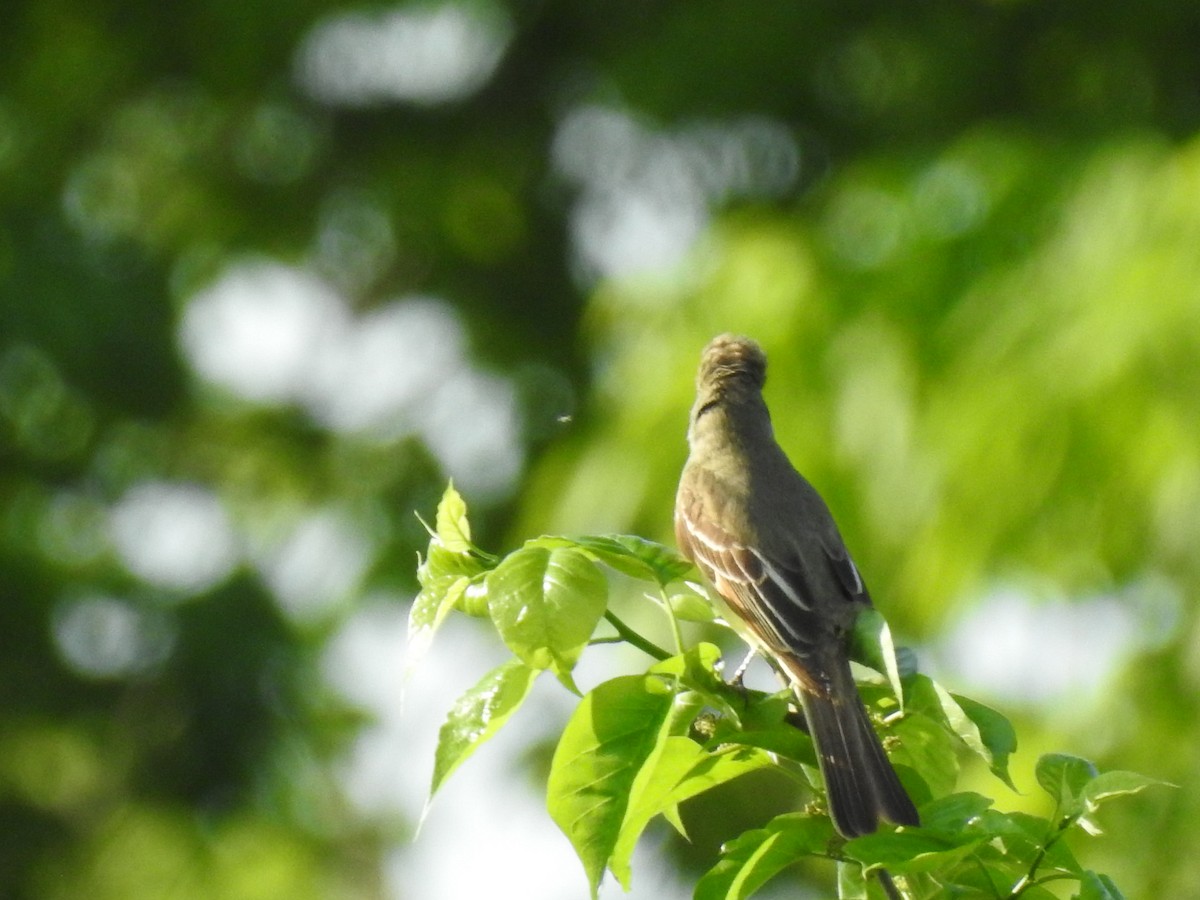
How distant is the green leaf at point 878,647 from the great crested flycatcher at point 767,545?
240 millimetres

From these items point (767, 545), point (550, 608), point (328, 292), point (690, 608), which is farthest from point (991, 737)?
point (328, 292)

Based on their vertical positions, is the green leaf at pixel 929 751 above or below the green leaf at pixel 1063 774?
above

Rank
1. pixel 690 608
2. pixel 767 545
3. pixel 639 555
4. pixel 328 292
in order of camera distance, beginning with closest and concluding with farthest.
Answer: pixel 639 555
pixel 690 608
pixel 767 545
pixel 328 292

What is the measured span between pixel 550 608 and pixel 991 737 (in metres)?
0.50

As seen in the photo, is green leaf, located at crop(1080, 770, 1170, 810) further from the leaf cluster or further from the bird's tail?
the bird's tail

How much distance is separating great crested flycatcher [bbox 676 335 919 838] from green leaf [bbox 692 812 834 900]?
32 centimetres

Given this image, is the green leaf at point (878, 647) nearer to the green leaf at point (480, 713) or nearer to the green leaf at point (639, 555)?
the green leaf at point (639, 555)

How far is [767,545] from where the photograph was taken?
10.8 ft

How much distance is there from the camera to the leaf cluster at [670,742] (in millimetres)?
1817

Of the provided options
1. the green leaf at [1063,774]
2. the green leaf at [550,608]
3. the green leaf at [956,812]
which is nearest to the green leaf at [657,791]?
the green leaf at [550,608]

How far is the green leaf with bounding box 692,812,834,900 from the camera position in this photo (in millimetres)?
1857

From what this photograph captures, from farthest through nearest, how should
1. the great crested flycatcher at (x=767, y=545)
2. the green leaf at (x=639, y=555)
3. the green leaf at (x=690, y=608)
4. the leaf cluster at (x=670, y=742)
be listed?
the great crested flycatcher at (x=767, y=545) → the green leaf at (x=690, y=608) → the green leaf at (x=639, y=555) → the leaf cluster at (x=670, y=742)

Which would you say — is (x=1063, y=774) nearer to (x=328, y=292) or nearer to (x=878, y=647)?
(x=878, y=647)

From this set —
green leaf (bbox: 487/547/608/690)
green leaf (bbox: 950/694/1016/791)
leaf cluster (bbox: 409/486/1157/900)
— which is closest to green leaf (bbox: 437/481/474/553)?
leaf cluster (bbox: 409/486/1157/900)
